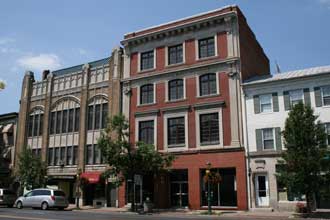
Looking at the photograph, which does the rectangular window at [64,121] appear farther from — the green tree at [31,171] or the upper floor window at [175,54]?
the upper floor window at [175,54]

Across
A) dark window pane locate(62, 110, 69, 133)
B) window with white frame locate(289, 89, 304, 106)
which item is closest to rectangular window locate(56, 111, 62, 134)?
dark window pane locate(62, 110, 69, 133)

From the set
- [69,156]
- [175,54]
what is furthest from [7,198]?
[175,54]

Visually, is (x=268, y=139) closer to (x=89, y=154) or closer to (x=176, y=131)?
(x=176, y=131)

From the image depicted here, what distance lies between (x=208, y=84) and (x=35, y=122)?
22.0 metres

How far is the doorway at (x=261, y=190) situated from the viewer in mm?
29281

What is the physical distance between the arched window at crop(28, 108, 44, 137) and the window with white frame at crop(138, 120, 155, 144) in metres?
14.2

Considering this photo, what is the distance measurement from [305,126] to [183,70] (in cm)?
1364

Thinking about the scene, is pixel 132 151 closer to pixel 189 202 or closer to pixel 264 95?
pixel 189 202

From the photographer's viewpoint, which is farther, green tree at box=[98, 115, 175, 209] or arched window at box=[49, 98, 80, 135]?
arched window at box=[49, 98, 80, 135]

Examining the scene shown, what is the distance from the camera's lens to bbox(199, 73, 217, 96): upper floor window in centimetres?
3342

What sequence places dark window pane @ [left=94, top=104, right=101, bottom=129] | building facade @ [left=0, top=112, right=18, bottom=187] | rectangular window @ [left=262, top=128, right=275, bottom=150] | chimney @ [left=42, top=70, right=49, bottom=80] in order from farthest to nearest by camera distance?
chimney @ [left=42, top=70, right=49, bottom=80], building facade @ [left=0, top=112, right=18, bottom=187], dark window pane @ [left=94, top=104, right=101, bottom=129], rectangular window @ [left=262, top=128, right=275, bottom=150]

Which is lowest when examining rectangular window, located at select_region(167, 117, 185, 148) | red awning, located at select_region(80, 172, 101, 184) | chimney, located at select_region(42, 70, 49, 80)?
red awning, located at select_region(80, 172, 101, 184)

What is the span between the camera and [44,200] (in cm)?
3158

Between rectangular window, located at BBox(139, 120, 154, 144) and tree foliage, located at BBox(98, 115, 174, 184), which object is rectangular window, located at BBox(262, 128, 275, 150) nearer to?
tree foliage, located at BBox(98, 115, 174, 184)
